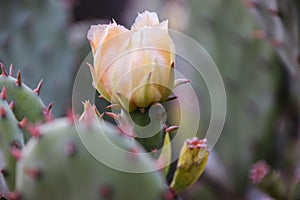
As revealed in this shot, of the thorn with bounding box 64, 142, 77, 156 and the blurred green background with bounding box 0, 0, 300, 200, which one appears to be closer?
the thorn with bounding box 64, 142, 77, 156

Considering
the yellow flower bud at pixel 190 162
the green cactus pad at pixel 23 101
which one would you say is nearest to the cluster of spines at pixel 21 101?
the green cactus pad at pixel 23 101

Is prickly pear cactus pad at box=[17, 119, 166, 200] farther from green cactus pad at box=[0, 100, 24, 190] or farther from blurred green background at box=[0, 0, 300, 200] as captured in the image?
blurred green background at box=[0, 0, 300, 200]

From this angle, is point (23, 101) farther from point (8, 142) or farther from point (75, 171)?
point (75, 171)

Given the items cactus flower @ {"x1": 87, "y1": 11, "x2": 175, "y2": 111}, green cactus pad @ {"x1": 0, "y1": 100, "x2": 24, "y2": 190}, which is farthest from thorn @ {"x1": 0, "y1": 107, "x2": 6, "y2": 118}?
cactus flower @ {"x1": 87, "y1": 11, "x2": 175, "y2": 111}

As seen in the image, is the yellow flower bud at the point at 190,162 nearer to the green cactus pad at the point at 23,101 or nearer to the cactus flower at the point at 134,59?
the cactus flower at the point at 134,59

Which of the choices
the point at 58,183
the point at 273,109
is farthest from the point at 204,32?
the point at 58,183
